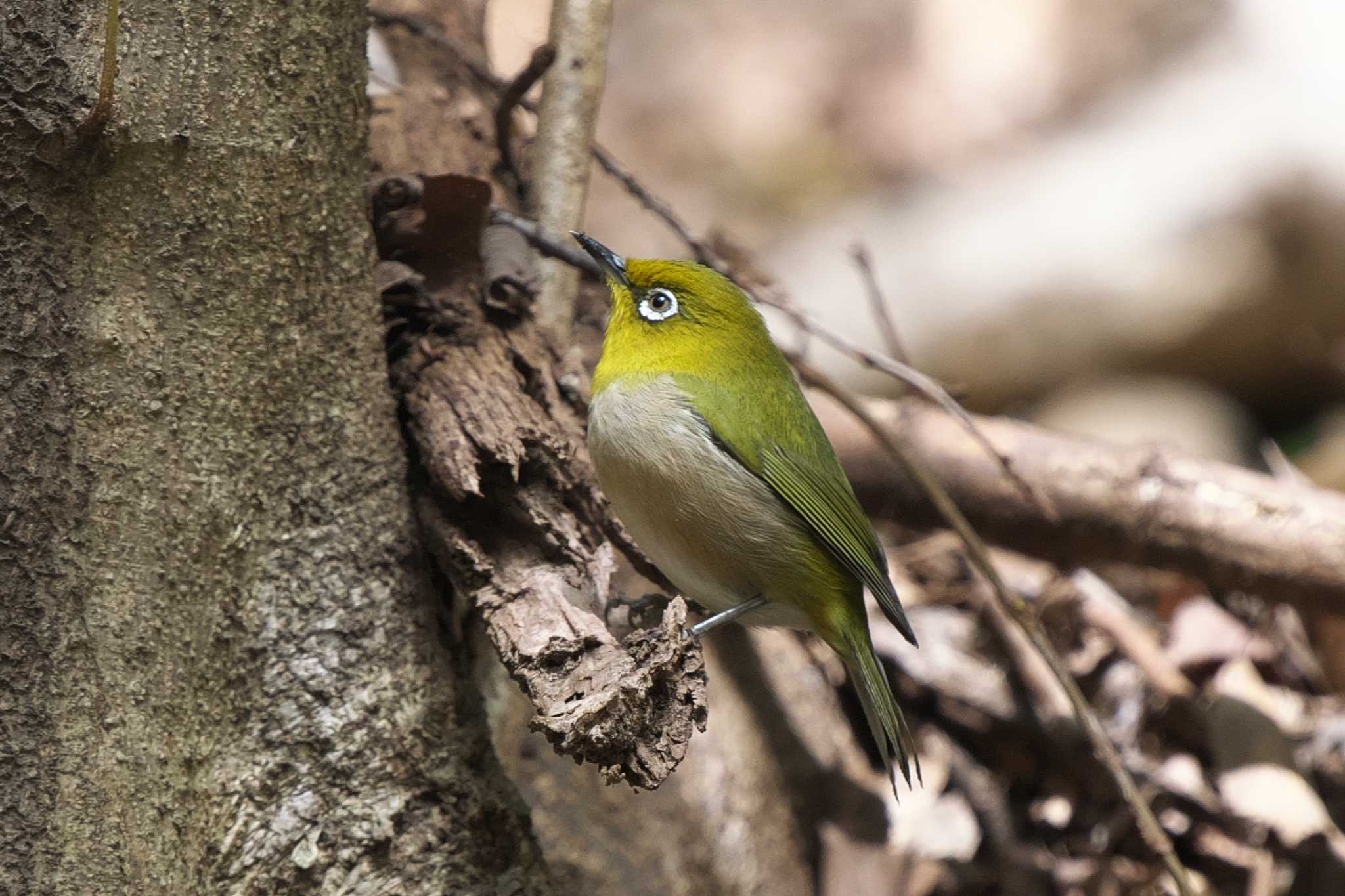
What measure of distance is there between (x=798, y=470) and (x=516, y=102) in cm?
156

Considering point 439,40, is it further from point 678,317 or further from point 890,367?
point 890,367

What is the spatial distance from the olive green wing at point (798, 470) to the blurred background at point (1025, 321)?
74 cm

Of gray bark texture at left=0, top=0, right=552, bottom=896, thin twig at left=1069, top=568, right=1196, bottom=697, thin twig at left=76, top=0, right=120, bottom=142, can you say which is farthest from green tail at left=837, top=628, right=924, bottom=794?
thin twig at left=76, top=0, right=120, bottom=142

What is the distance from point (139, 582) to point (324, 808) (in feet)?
1.88

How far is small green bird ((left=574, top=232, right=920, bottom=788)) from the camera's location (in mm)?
2848

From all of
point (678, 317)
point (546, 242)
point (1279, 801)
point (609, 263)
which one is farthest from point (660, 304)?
point (1279, 801)

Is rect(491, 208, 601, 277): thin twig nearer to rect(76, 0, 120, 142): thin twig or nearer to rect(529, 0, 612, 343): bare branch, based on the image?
rect(529, 0, 612, 343): bare branch

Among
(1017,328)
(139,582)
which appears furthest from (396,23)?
(1017,328)

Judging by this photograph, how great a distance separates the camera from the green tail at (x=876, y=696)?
2916mm

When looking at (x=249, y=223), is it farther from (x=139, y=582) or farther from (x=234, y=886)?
(x=234, y=886)

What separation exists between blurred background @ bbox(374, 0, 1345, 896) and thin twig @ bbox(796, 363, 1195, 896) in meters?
0.28

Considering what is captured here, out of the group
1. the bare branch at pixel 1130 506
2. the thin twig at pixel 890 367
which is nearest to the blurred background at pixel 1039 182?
the bare branch at pixel 1130 506

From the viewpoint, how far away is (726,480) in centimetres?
295

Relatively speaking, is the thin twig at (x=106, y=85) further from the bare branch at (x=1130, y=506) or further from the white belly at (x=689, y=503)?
the bare branch at (x=1130, y=506)
